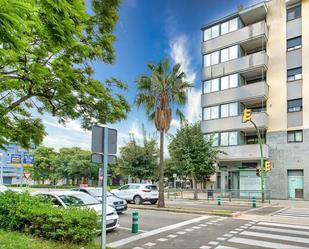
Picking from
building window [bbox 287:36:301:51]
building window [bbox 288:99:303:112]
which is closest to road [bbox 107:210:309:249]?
building window [bbox 288:99:303:112]

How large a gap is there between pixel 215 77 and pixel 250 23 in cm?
750

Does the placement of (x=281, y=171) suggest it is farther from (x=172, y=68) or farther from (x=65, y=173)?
(x=65, y=173)

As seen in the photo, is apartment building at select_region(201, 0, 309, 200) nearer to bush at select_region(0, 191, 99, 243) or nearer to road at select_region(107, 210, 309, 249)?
road at select_region(107, 210, 309, 249)

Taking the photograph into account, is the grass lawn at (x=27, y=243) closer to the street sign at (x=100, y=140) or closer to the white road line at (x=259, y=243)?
the street sign at (x=100, y=140)

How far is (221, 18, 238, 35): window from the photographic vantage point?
36713 millimetres

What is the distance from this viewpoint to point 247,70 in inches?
1371

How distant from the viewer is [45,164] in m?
69.3

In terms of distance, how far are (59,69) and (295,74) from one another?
29.0 m

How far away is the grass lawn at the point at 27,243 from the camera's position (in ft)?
23.9

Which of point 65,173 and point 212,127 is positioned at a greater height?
point 212,127

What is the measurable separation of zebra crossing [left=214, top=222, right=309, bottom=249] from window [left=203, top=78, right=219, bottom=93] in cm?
2488

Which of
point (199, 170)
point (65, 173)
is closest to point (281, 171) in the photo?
point (199, 170)

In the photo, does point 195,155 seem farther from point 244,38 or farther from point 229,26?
point 229,26

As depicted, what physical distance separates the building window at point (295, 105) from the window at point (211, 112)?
7.63 meters
